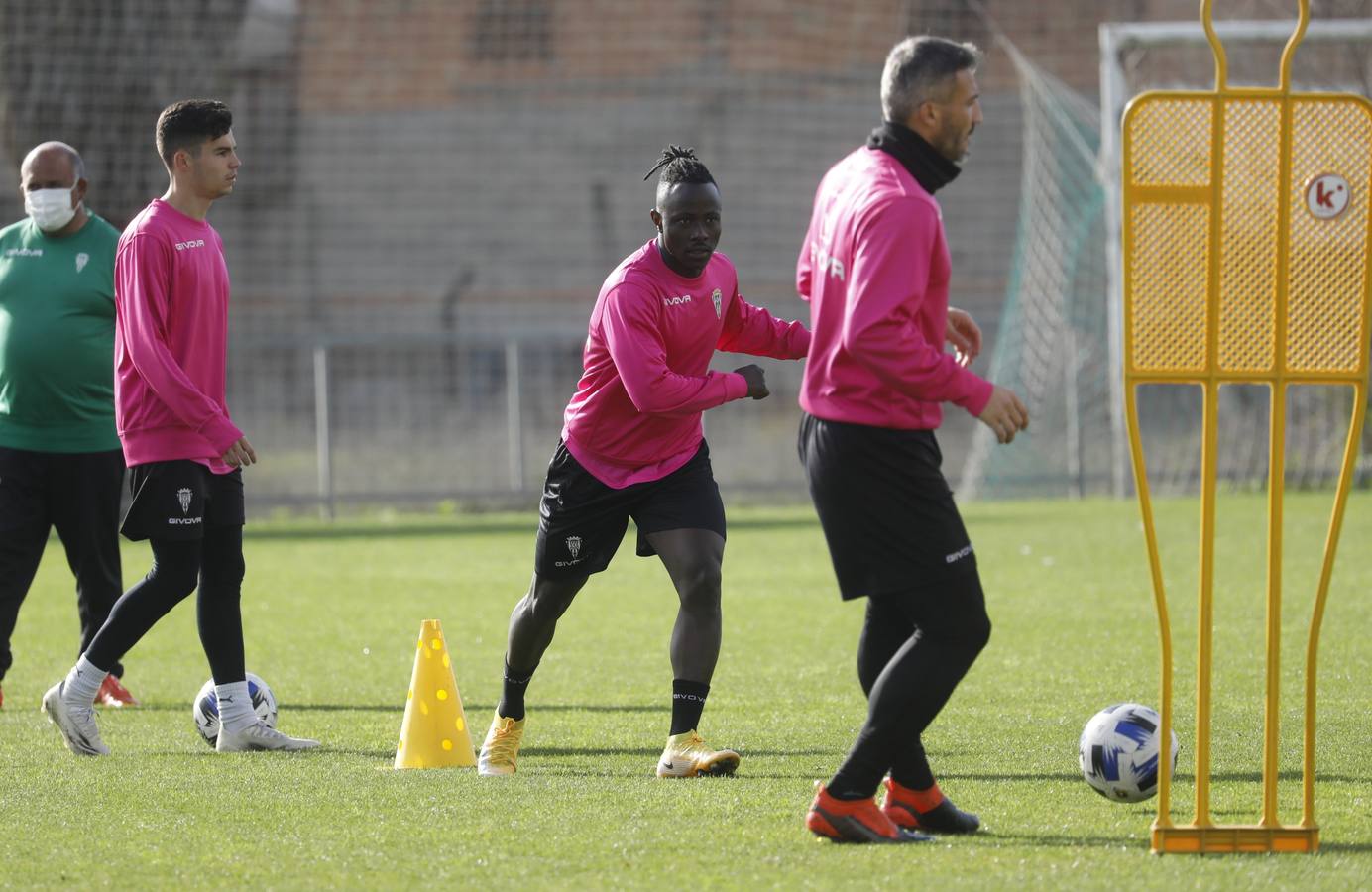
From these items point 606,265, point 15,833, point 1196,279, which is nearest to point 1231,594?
point 1196,279

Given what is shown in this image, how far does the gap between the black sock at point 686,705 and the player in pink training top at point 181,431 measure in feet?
4.68

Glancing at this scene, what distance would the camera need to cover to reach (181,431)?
6164 mm

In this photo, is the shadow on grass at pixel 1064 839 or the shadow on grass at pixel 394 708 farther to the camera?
the shadow on grass at pixel 394 708

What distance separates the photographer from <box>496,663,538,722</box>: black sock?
6.02 meters

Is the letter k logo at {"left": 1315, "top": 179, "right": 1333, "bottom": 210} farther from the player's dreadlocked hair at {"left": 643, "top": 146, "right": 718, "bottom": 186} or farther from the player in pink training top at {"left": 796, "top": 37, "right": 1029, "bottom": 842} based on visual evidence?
the player's dreadlocked hair at {"left": 643, "top": 146, "right": 718, "bottom": 186}

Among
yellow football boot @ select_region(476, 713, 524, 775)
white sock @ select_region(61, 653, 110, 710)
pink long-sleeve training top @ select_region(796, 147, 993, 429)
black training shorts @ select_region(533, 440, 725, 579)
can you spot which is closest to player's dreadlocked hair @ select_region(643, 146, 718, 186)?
black training shorts @ select_region(533, 440, 725, 579)

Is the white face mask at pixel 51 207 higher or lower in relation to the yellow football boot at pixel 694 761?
higher

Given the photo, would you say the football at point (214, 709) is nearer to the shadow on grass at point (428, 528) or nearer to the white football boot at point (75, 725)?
the white football boot at point (75, 725)

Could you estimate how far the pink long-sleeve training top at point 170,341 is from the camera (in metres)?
6.01

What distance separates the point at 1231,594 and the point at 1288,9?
1445 centimetres

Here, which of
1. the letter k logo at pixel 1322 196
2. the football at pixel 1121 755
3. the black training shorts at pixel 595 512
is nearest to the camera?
the letter k logo at pixel 1322 196

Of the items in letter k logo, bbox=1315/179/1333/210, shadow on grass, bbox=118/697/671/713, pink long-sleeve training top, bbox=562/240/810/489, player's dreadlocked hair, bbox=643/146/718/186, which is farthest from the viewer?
shadow on grass, bbox=118/697/671/713

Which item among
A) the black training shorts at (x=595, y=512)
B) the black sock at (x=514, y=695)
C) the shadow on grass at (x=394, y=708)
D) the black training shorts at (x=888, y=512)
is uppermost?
the black training shorts at (x=888, y=512)

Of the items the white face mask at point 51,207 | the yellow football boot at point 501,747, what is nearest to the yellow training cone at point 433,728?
the yellow football boot at point 501,747
